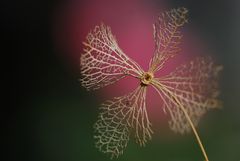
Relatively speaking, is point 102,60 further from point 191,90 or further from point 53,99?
point 53,99

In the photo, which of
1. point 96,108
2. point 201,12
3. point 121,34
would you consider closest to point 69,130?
point 96,108

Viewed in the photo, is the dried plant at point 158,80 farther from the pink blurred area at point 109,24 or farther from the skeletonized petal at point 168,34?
the pink blurred area at point 109,24

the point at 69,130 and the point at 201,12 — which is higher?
the point at 201,12

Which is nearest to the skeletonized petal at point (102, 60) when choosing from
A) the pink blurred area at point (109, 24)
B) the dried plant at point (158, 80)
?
the dried plant at point (158, 80)

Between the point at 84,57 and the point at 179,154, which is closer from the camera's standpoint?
the point at 84,57

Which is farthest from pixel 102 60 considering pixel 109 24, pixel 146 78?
pixel 109 24

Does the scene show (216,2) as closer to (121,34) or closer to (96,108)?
(121,34)

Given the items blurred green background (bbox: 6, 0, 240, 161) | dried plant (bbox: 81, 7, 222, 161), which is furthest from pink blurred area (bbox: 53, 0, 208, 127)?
dried plant (bbox: 81, 7, 222, 161)

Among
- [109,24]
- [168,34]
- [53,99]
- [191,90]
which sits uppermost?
[109,24]
